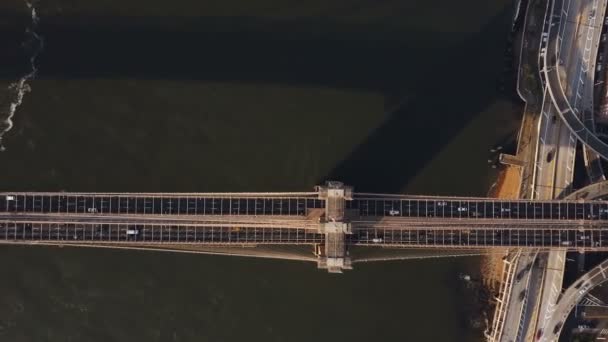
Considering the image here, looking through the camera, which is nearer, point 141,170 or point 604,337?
point 141,170

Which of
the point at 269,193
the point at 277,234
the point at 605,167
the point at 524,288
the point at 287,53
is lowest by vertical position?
the point at 524,288

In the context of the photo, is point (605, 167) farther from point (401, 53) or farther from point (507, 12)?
point (401, 53)

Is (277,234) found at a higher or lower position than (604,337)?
higher

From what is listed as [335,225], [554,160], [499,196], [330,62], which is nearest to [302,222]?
[335,225]

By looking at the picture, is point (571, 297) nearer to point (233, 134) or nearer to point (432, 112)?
point (432, 112)

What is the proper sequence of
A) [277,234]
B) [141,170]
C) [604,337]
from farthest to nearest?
[604,337] → [141,170] → [277,234]

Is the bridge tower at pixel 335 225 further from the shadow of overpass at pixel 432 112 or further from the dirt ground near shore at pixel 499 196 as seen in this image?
the dirt ground near shore at pixel 499 196

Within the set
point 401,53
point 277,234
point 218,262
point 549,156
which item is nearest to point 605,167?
point 549,156
